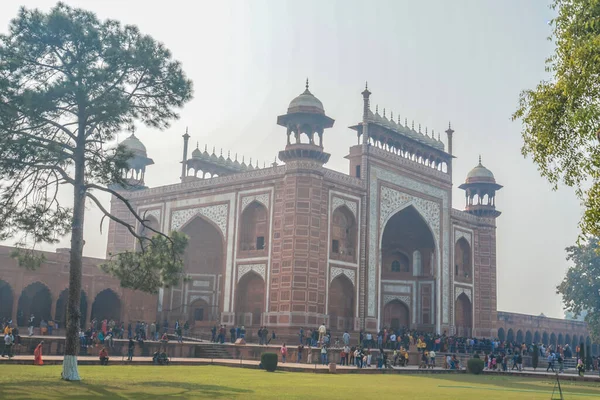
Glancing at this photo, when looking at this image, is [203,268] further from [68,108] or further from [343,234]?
[68,108]

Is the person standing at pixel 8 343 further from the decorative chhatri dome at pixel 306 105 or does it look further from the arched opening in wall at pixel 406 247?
the arched opening in wall at pixel 406 247

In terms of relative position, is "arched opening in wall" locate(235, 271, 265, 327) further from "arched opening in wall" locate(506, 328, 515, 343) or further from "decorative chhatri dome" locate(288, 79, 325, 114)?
"arched opening in wall" locate(506, 328, 515, 343)

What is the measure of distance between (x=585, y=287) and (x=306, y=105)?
21791 mm

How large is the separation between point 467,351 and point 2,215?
23.3m

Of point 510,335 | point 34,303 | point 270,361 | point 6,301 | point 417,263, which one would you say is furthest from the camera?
point 510,335

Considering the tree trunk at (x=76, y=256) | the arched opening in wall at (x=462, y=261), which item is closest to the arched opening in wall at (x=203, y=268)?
the arched opening in wall at (x=462, y=261)

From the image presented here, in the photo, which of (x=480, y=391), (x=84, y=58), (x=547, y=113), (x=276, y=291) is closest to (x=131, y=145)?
→ (x=276, y=291)

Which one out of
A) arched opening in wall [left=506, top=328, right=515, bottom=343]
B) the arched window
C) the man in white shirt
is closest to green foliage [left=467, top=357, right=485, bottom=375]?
the man in white shirt

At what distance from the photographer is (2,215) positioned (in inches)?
598

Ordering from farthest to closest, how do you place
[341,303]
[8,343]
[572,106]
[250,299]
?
1. [250,299]
2. [341,303]
3. [8,343]
4. [572,106]

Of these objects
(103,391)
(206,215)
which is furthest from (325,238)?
(103,391)

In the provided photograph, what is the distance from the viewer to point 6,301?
3044 cm

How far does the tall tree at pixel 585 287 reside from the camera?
138 ft

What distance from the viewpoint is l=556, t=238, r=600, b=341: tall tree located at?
42.1m
